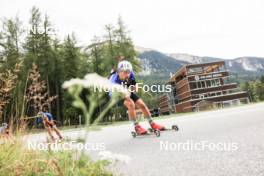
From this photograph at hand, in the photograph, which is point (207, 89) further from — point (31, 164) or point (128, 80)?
point (31, 164)

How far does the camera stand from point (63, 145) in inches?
136

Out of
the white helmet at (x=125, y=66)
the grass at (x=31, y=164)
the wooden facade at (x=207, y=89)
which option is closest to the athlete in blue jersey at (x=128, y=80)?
the white helmet at (x=125, y=66)

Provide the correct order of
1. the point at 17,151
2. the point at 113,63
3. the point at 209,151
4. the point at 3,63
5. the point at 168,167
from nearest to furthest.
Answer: the point at 17,151 → the point at 168,167 → the point at 209,151 → the point at 3,63 → the point at 113,63

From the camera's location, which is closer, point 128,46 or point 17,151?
point 17,151

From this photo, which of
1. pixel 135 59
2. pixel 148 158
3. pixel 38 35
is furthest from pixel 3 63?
pixel 148 158

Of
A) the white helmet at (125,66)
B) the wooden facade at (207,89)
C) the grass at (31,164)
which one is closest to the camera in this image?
the grass at (31,164)

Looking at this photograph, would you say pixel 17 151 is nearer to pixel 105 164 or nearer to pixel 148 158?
pixel 105 164

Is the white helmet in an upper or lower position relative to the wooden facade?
lower

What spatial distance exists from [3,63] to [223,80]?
58312mm

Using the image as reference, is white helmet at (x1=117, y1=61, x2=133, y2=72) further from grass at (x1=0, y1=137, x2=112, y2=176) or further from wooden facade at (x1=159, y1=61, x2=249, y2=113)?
wooden facade at (x1=159, y1=61, x2=249, y2=113)

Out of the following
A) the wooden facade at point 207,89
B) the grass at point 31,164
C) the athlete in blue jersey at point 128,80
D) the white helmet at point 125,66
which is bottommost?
the grass at point 31,164

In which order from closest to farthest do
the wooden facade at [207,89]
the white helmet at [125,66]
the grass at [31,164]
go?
the grass at [31,164], the white helmet at [125,66], the wooden facade at [207,89]

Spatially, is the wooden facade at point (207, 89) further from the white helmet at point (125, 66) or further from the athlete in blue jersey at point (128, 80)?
the white helmet at point (125, 66)

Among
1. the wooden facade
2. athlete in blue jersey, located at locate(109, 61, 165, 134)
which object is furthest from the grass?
the wooden facade
